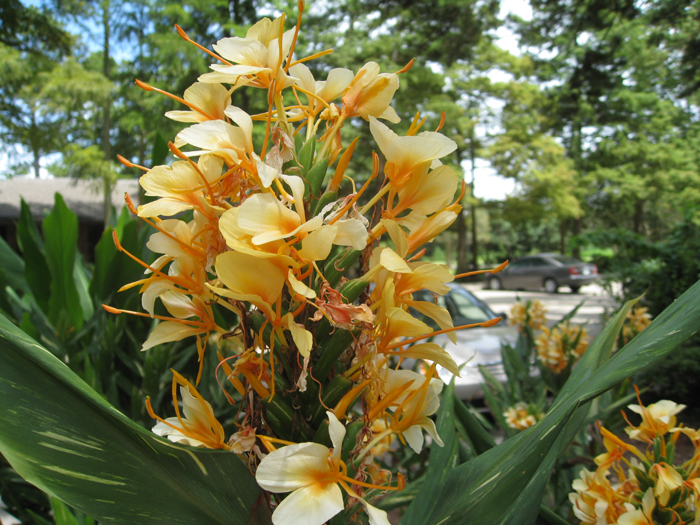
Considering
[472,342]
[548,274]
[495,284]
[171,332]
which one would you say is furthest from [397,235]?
[495,284]

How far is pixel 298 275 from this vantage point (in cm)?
61

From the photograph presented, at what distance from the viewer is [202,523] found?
0.57 metres

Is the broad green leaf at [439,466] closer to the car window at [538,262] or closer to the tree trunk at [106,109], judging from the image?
the tree trunk at [106,109]

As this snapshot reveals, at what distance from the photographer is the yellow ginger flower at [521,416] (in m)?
2.03

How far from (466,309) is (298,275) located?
6.26 metres

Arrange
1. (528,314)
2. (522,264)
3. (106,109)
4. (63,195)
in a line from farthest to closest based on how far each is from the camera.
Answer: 1. (522,264)
2. (63,195)
3. (106,109)
4. (528,314)

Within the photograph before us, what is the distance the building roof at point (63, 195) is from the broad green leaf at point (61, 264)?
57.6ft

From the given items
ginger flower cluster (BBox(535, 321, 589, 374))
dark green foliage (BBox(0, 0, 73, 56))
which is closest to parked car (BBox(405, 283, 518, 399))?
ginger flower cluster (BBox(535, 321, 589, 374))

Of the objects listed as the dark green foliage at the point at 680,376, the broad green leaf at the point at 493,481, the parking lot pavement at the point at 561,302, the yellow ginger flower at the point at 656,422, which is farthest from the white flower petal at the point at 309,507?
the parking lot pavement at the point at 561,302

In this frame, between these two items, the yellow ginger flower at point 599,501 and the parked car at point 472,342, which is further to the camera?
the parked car at point 472,342

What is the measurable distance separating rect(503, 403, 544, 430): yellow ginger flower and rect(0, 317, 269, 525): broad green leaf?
178 cm

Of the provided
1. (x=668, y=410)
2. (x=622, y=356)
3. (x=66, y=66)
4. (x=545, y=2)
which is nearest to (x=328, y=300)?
(x=622, y=356)

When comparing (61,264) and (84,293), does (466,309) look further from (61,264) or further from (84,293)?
(61,264)

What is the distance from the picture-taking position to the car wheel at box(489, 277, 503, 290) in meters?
21.2
